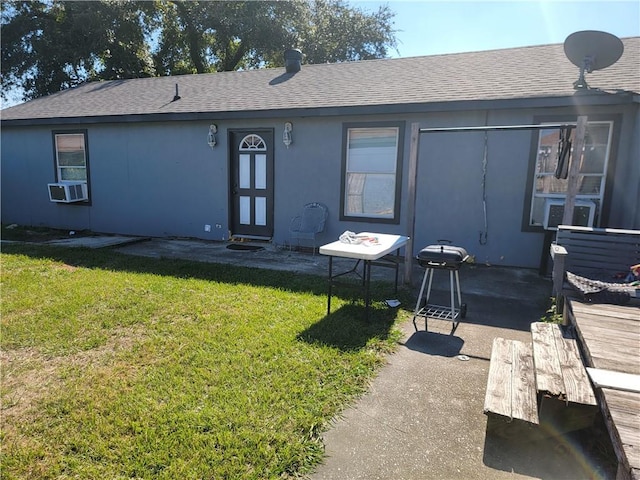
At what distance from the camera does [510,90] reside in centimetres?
579

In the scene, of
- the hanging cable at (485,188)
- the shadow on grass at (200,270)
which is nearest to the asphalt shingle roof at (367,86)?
the hanging cable at (485,188)

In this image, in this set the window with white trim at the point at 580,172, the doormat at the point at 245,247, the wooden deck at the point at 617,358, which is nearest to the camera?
the wooden deck at the point at 617,358

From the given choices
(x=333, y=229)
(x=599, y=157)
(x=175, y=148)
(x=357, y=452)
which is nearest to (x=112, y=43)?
(x=175, y=148)

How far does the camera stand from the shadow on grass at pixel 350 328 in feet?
10.6

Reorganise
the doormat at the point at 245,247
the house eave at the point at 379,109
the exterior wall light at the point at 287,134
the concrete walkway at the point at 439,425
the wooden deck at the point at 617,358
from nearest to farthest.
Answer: the wooden deck at the point at 617,358
the concrete walkway at the point at 439,425
the house eave at the point at 379,109
the exterior wall light at the point at 287,134
the doormat at the point at 245,247

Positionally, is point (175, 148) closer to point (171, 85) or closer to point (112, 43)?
point (171, 85)

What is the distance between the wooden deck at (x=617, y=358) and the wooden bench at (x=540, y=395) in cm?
10

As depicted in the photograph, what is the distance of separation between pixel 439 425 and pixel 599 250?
8.84 ft

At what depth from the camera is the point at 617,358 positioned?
2.08m

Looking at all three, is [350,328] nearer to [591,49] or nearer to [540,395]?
[540,395]

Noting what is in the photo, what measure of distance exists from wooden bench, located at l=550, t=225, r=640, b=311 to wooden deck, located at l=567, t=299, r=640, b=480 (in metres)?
0.82

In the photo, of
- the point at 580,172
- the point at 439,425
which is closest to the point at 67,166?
the point at 439,425

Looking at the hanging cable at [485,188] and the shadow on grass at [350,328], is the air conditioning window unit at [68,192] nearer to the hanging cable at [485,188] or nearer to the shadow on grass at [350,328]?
the shadow on grass at [350,328]

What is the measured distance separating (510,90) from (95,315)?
19.8 feet
